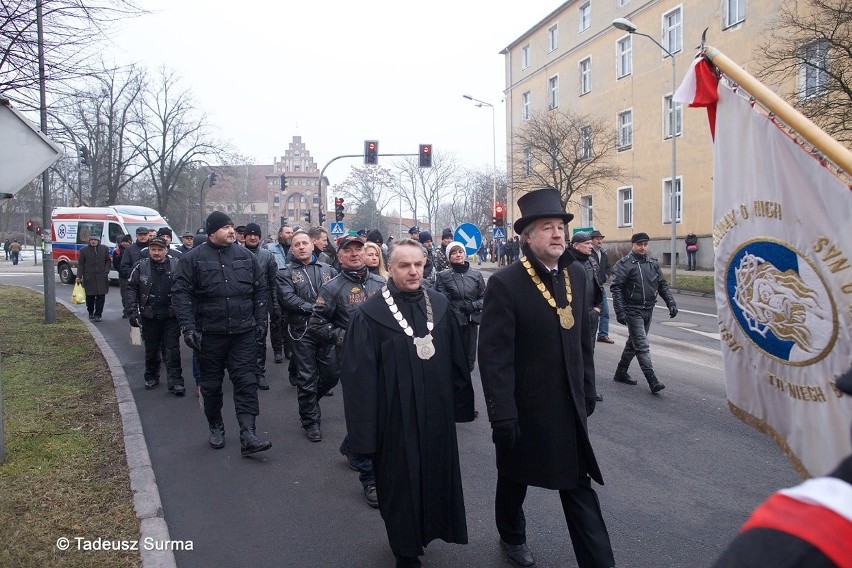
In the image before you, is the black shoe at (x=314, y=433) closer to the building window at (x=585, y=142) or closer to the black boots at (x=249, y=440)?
the black boots at (x=249, y=440)

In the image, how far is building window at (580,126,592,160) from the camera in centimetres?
2990

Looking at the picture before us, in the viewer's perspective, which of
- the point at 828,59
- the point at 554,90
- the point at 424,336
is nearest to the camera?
the point at 424,336

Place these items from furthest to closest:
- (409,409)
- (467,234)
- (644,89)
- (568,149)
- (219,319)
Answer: (644,89) → (568,149) → (467,234) → (219,319) → (409,409)

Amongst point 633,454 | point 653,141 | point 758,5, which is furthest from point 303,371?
point 653,141

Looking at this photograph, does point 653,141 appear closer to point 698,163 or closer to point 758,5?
point 698,163

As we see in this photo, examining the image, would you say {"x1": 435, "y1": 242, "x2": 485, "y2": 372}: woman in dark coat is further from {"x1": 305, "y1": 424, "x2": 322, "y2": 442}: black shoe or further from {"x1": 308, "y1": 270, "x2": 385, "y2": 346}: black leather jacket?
{"x1": 305, "y1": 424, "x2": 322, "y2": 442}: black shoe

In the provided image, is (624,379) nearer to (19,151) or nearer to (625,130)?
(19,151)

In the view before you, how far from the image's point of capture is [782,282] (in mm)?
2338

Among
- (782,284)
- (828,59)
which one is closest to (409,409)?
(782,284)

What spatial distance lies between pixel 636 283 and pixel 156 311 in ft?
19.3

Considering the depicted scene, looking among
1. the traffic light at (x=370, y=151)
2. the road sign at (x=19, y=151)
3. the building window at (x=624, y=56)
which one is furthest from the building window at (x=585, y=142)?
the road sign at (x=19, y=151)

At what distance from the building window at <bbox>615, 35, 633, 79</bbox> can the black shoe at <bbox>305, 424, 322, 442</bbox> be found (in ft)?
106

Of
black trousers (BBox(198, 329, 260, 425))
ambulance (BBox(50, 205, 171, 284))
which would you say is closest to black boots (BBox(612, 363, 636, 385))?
black trousers (BBox(198, 329, 260, 425))

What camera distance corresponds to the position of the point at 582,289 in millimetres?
3703
